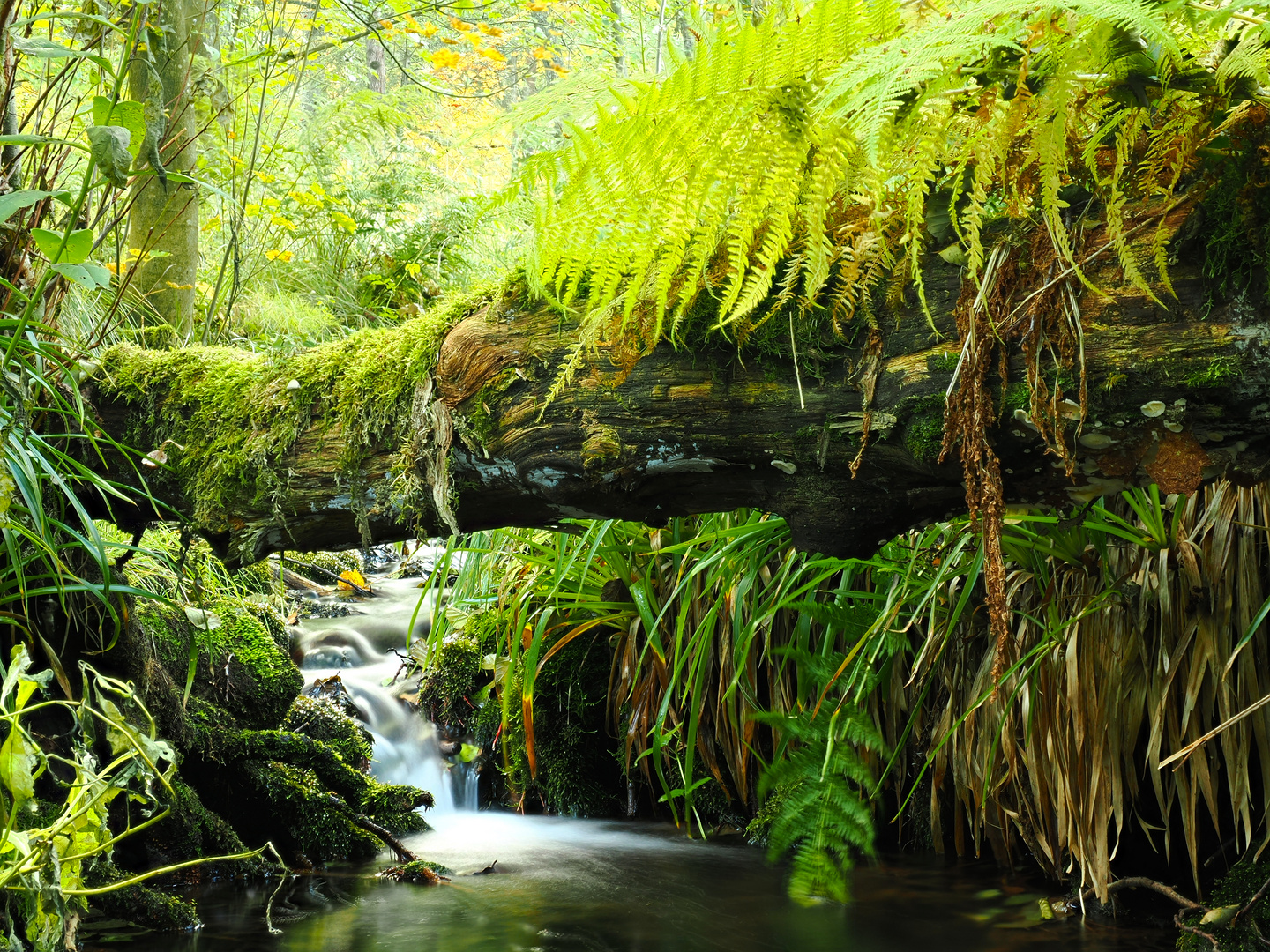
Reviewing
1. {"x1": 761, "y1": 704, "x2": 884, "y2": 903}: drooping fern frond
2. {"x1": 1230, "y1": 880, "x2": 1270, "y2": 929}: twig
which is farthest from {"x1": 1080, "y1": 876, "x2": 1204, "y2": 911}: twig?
{"x1": 761, "y1": 704, "x2": 884, "y2": 903}: drooping fern frond

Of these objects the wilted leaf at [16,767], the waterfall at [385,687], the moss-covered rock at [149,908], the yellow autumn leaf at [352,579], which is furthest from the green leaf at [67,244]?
the yellow autumn leaf at [352,579]

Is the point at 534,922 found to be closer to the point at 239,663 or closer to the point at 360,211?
the point at 239,663

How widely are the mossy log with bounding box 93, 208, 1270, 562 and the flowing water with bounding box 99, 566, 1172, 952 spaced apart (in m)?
1.04

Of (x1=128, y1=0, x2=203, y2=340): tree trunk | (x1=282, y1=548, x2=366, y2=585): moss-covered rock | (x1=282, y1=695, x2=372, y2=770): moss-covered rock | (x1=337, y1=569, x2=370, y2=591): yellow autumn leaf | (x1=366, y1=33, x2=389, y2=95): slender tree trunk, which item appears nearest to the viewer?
(x1=282, y1=695, x2=372, y2=770): moss-covered rock

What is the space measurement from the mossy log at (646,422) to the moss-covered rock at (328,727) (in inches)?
58.4

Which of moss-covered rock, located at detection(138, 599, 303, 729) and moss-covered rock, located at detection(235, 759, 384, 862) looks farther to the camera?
moss-covered rock, located at detection(138, 599, 303, 729)

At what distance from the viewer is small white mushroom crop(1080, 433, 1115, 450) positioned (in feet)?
4.37

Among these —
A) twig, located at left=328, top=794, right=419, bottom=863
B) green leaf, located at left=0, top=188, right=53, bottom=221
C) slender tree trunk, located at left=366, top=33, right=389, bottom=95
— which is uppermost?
slender tree trunk, located at left=366, top=33, right=389, bottom=95

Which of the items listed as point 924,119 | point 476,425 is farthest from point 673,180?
point 476,425

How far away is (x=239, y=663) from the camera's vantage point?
10.9 feet

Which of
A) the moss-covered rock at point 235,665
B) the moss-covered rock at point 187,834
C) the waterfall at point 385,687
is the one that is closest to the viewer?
the moss-covered rock at point 187,834

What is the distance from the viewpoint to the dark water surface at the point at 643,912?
2.20 m

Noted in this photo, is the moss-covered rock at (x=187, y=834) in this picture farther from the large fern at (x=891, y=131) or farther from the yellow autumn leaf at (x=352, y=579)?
the yellow autumn leaf at (x=352, y=579)

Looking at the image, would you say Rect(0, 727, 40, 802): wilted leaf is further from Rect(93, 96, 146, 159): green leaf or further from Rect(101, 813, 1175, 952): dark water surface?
Rect(101, 813, 1175, 952): dark water surface
